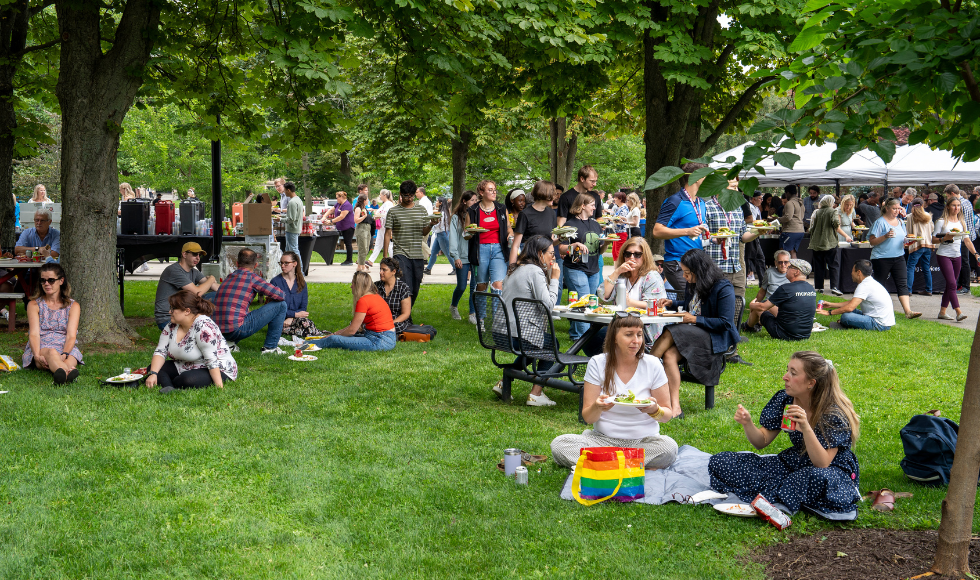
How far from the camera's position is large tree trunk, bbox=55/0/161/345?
10008 mm

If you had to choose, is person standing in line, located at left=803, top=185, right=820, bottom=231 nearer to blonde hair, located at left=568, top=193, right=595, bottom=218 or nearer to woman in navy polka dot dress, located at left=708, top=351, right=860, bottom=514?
blonde hair, located at left=568, top=193, right=595, bottom=218

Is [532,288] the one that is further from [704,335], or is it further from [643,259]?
[704,335]

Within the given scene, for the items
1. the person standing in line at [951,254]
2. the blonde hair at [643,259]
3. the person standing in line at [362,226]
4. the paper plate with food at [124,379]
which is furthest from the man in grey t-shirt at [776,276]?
the person standing in line at [362,226]

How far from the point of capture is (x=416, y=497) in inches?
211

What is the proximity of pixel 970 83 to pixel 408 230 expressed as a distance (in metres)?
8.91

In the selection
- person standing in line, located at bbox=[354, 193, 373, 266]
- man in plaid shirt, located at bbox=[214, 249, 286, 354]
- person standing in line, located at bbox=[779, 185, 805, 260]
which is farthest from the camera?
person standing in line, located at bbox=[354, 193, 373, 266]

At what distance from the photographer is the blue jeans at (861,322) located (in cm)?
1243

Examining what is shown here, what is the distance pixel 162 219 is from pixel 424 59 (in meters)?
6.73

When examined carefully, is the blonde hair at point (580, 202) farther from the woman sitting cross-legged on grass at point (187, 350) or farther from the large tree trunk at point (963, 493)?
the large tree trunk at point (963, 493)

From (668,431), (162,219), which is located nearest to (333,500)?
(668,431)

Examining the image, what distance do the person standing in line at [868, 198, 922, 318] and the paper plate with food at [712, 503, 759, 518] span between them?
34.7 feet

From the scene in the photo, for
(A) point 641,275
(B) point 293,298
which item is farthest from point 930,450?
(B) point 293,298

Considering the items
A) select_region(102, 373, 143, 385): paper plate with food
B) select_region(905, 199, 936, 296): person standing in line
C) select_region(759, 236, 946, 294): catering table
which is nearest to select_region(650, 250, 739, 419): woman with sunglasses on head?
select_region(102, 373, 143, 385): paper plate with food

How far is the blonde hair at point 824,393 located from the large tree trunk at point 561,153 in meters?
19.6
